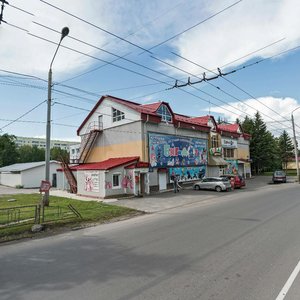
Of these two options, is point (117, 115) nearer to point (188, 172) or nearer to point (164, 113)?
point (164, 113)

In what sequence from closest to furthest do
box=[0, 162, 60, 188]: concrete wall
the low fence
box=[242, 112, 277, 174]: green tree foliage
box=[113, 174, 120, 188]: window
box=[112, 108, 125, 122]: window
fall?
1. the low fence
2. box=[113, 174, 120, 188]: window
3. box=[112, 108, 125, 122]: window
4. box=[0, 162, 60, 188]: concrete wall
5. box=[242, 112, 277, 174]: green tree foliage

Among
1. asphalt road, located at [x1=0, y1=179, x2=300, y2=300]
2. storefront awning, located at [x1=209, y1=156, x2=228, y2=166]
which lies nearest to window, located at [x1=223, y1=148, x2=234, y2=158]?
storefront awning, located at [x1=209, y1=156, x2=228, y2=166]

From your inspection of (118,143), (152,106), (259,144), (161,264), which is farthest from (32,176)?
(259,144)

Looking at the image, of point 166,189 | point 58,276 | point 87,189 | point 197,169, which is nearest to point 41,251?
point 58,276

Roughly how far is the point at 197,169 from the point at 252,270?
29.8m

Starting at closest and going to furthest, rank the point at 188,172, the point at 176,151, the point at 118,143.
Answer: the point at 118,143, the point at 176,151, the point at 188,172

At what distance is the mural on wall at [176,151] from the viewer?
2916cm

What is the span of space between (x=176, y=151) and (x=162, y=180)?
12.9 feet

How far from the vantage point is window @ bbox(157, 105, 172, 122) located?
30500 mm

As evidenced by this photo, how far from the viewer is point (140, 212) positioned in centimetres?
1672

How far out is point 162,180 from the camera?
29984mm

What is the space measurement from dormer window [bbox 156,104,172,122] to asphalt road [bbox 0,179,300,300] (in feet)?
67.0

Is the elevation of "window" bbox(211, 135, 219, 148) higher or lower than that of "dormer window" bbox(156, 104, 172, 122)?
lower

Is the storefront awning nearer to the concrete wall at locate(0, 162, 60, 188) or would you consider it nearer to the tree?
the concrete wall at locate(0, 162, 60, 188)
